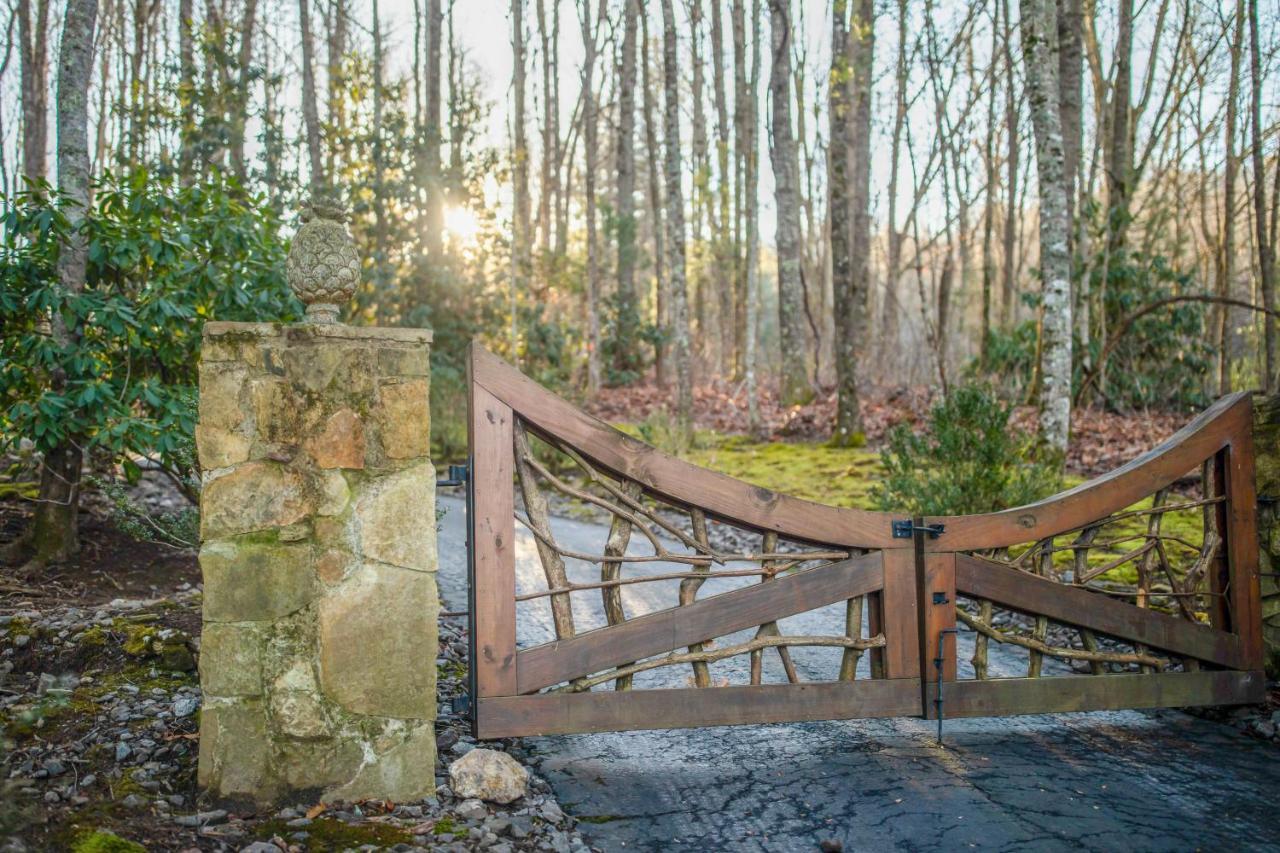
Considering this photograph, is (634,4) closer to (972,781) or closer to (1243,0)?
(1243,0)

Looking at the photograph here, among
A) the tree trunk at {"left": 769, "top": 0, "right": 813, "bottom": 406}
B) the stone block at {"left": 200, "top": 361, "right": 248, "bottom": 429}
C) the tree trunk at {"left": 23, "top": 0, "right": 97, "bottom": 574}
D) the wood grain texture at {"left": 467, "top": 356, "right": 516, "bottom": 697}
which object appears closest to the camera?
the stone block at {"left": 200, "top": 361, "right": 248, "bottom": 429}

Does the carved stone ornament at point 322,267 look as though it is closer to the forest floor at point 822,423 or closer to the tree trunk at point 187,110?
the forest floor at point 822,423

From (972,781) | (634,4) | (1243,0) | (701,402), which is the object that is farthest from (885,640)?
(634,4)

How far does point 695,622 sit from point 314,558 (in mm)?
1471

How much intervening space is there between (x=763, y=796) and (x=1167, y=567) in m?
2.27

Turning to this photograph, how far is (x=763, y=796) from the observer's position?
3.63 meters

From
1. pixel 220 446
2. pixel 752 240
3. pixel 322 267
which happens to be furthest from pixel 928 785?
pixel 752 240

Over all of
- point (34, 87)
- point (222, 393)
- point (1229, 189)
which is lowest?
point (222, 393)

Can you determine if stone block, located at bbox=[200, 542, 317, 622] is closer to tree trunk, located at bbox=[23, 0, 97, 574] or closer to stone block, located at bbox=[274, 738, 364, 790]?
stone block, located at bbox=[274, 738, 364, 790]

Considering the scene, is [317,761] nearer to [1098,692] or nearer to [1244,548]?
[1098,692]

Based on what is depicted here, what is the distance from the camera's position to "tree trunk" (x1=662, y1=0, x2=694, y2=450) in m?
14.5

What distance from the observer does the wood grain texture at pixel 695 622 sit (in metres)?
3.62

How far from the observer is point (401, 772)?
11.1ft

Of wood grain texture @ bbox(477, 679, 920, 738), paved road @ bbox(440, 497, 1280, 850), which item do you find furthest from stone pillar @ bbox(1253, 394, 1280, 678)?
wood grain texture @ bbox(477, 679, 920, 738)
